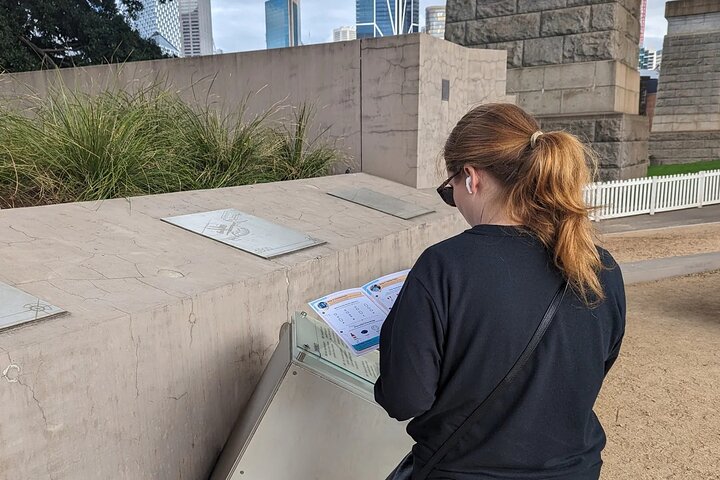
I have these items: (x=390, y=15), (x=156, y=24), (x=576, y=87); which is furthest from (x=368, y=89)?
(x=390, y=15)

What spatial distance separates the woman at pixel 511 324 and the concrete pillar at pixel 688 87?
21.2 m

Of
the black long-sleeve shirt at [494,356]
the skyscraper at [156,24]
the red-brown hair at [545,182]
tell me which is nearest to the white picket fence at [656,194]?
the red-brown hair at [545,182]

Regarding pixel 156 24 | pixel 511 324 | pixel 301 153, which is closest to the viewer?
pixel 511 324

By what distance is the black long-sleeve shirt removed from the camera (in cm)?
130

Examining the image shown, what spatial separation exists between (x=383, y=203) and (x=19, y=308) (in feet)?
9.51

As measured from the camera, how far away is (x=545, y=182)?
1392 millimetres

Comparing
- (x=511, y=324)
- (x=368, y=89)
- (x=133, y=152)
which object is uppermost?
(x=368, y=89)

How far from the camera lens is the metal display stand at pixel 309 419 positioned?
1894 millimetres

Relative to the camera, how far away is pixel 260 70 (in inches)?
240

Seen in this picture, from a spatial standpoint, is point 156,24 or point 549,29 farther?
point 156,24

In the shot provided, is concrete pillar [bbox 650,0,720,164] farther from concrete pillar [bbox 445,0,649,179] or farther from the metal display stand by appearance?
the metal display stand

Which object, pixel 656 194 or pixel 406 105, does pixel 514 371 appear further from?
pixel 656 194

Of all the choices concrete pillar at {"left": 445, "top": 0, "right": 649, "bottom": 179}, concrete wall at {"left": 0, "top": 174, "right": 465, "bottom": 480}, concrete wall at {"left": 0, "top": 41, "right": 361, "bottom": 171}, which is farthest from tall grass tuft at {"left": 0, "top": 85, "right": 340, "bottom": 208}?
concrete pillar at {"left": 445, "top": 0, "right": 649, "bottom": 179}

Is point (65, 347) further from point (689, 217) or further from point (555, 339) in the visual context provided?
point (689, 217)
